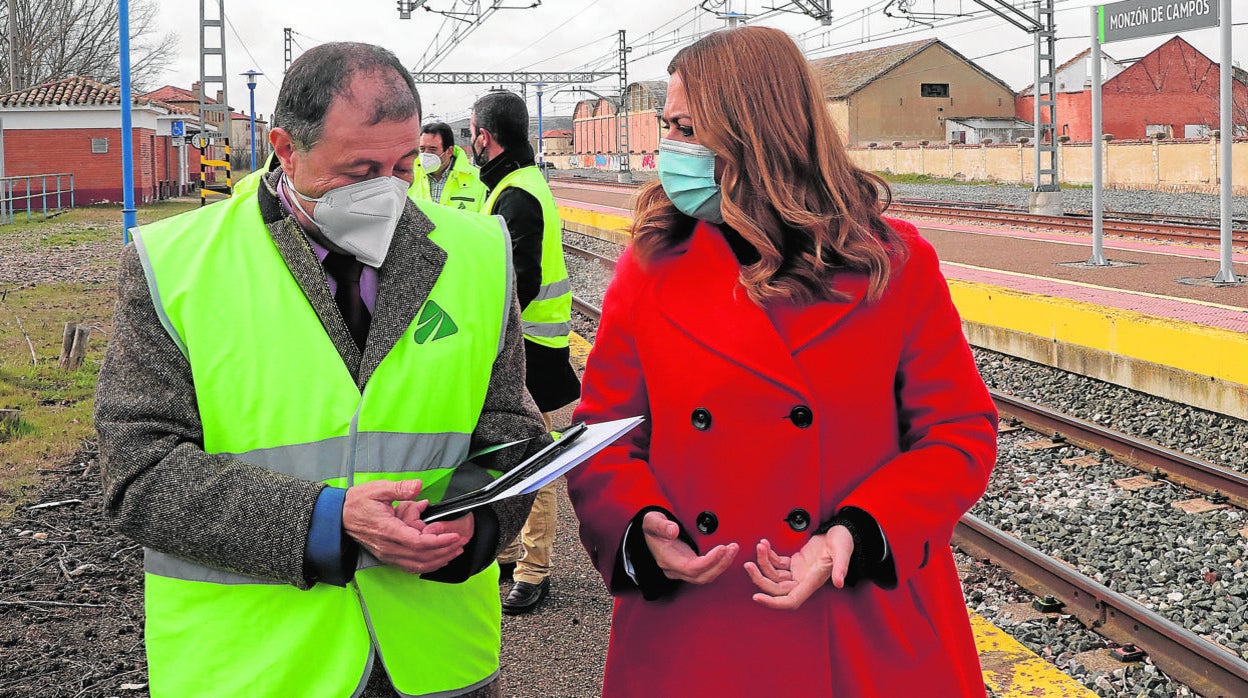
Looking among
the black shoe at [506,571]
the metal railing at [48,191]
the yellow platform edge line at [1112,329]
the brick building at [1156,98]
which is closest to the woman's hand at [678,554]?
the black shoe at [506,571]

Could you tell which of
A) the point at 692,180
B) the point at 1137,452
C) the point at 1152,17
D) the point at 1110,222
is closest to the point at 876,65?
the point at 1110,222

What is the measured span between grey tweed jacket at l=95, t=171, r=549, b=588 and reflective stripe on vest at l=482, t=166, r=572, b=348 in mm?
2930

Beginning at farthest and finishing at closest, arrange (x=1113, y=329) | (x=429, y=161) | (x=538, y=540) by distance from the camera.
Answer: (x=1113, y=329) < (x=429, y=161) < (x=538, y=540)

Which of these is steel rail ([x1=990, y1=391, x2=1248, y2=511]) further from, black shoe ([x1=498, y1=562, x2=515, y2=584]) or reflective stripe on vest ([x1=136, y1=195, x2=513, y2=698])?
reflective stripe on vest ([x1=136, y1=195, x2=513, y2=698])

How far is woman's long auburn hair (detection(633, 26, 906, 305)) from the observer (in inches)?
91.6

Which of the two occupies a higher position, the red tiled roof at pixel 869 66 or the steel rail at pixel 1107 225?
the red tiled roof at pixel 869 66

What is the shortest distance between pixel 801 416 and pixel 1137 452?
6.03 meters

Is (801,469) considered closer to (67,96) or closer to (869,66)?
(67,96)

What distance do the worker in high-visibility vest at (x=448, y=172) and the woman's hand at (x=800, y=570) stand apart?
410 centimetres

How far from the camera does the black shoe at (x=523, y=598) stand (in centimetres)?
523

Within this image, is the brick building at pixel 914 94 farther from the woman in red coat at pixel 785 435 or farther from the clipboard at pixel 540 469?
the clipboard at pixel 540 469

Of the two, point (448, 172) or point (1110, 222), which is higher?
point (1110, 222)

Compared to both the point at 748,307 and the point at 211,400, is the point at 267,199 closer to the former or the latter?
the point at 211,400

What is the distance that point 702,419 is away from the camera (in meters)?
2.30
